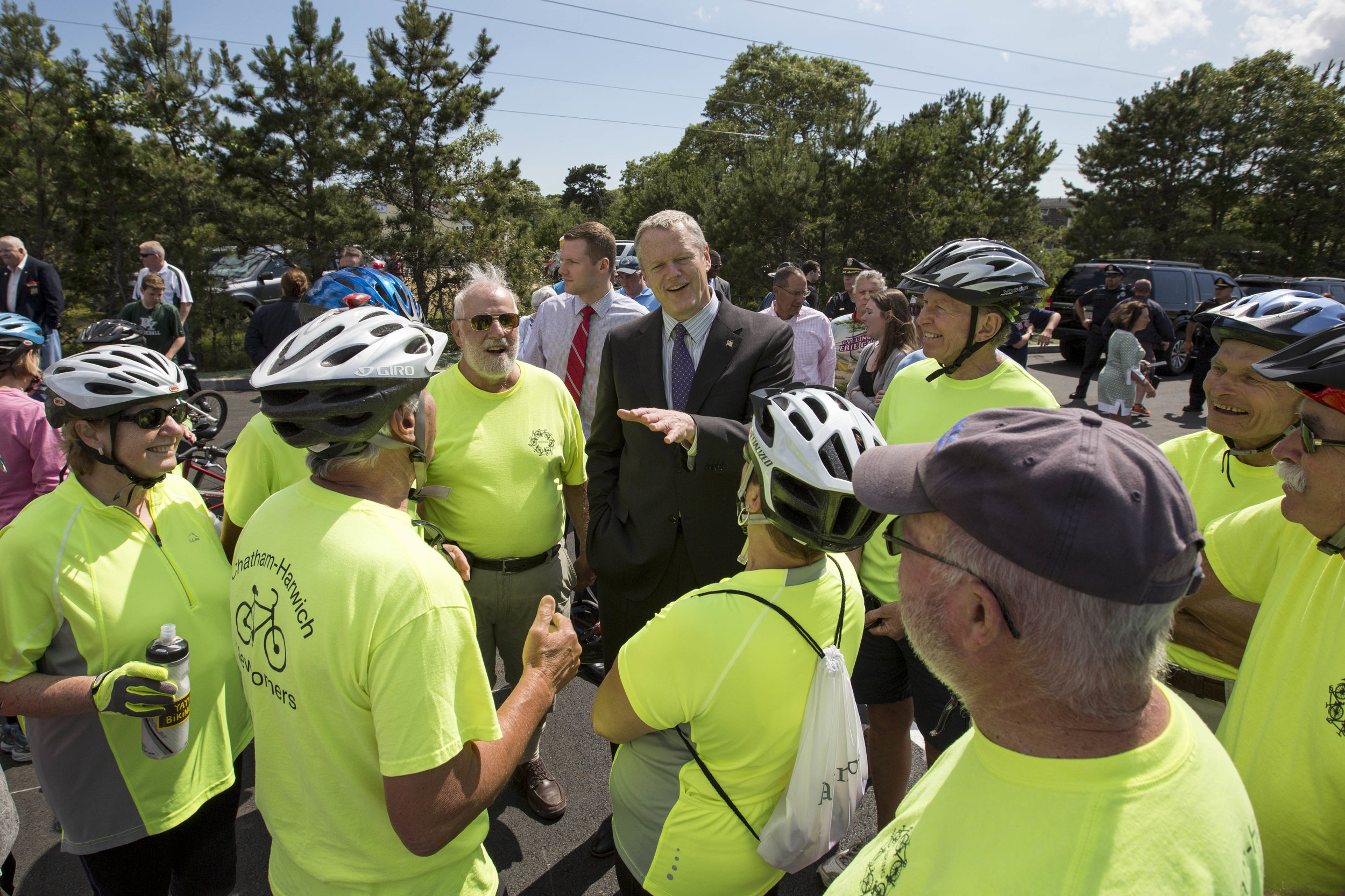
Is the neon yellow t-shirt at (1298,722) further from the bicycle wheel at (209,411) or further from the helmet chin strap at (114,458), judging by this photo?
the bicycle wheel at (209,411)

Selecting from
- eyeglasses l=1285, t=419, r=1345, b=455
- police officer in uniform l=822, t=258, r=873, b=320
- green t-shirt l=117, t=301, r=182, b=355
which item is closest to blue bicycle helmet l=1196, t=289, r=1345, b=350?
eyeglasses l=1285, t=419, r=1345, b=455

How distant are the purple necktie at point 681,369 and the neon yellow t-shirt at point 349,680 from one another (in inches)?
63.4

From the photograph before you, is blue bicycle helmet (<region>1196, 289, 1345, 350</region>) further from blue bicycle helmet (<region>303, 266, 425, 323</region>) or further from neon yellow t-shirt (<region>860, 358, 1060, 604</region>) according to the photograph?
blue bicycle helmet (<region>303, 266, 425, 323</region>)

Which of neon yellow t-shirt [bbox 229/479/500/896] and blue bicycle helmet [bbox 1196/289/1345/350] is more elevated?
blue bicycle helmet [bbox 1196/289/1345/350]

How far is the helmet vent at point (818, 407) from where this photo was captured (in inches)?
74.3

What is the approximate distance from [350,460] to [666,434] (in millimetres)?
1327

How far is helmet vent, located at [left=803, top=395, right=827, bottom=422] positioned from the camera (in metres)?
1.89

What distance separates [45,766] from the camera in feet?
6.62

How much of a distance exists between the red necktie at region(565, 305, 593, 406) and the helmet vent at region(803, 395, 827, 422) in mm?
2948

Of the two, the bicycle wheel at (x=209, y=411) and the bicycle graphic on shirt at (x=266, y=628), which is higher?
the bicycle graphic on shirt at (x=266, y=628)

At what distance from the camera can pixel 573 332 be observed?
4.91 metres

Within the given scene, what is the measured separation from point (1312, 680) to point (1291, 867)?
364 millimetres

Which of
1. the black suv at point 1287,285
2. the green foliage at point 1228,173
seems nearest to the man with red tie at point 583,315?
the black suv at point 1287,285

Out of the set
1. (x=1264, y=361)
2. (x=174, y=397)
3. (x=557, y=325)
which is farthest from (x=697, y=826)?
(x=557, y=325)
